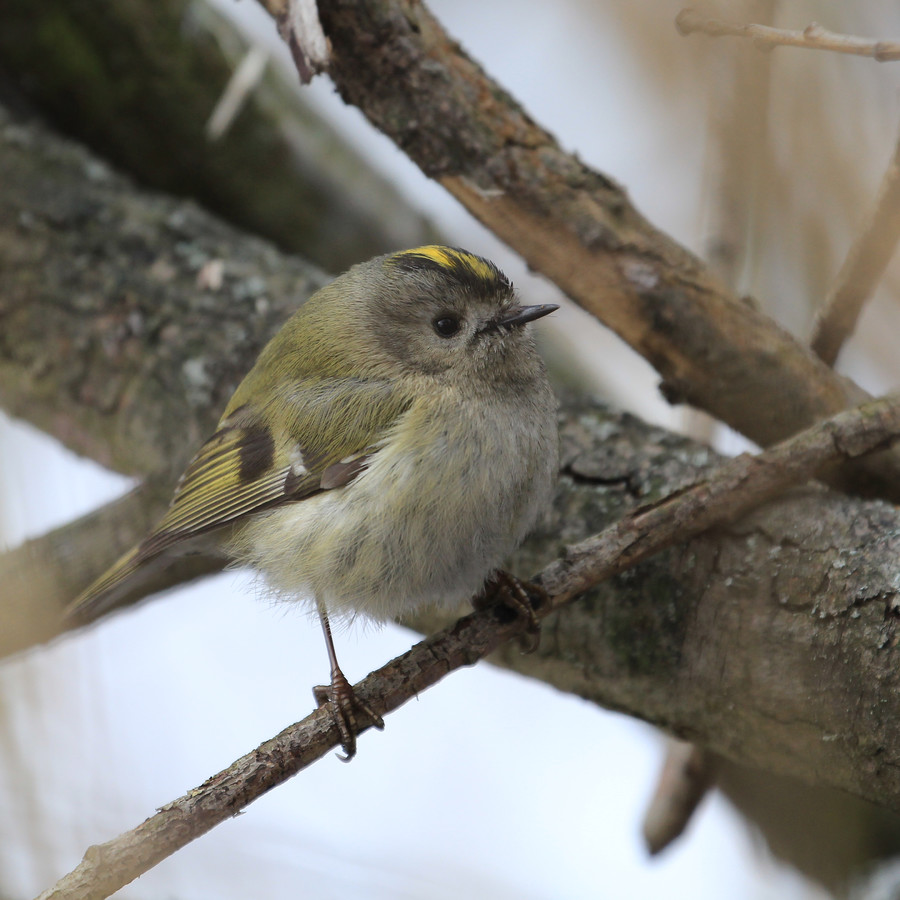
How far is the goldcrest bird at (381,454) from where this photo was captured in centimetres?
162

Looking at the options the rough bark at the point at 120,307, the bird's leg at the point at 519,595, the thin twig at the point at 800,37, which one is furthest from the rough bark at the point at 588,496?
the thin twig at the point at 800,37

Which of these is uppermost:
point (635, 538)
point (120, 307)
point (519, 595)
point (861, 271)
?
point (861, 271)

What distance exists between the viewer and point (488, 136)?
1.77 m

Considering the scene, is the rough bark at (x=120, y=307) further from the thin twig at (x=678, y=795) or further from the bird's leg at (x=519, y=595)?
the thin twig at (x=678, y=795)

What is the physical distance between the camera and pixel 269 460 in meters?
1.83

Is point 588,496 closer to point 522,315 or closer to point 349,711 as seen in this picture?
point 522,315

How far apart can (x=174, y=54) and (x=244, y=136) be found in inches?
10.6

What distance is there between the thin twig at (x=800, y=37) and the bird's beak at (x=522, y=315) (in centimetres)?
57

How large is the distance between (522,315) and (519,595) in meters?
0.52

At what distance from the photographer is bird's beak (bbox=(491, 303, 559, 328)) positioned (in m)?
1.79

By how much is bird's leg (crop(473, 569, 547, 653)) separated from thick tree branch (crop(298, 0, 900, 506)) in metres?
0.52

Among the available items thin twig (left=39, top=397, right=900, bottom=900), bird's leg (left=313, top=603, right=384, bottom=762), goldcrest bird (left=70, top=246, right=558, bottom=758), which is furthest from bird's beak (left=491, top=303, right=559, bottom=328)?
bird's leg (left=313, top=603, right=384, bottom=762)

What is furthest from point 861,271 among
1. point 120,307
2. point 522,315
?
point 120,307

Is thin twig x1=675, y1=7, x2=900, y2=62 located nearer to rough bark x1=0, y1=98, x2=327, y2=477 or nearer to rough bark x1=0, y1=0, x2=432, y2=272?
rough bark x1=0, y1=98, x2=327, y2=477
